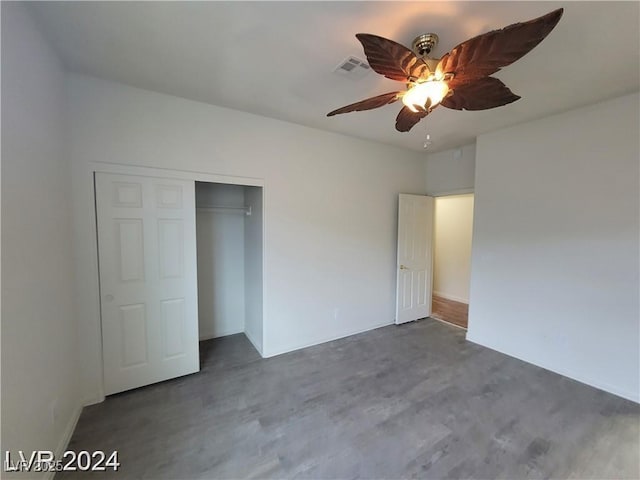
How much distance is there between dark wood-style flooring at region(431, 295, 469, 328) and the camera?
441 cm

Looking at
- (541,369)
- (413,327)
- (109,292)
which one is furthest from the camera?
(413,327)

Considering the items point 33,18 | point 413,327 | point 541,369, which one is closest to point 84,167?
point 33,18

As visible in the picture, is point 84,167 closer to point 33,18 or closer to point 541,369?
point 33,18

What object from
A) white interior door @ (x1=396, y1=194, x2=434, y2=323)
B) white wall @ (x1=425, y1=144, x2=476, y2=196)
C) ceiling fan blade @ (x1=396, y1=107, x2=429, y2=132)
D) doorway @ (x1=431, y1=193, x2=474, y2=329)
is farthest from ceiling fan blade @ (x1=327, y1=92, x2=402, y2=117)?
doorway @ (x1=431, y1=193, x2=474, y2=329)

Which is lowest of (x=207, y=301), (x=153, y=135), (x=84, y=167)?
(x=207, y=301)

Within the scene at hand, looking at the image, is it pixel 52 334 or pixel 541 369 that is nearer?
pixel 52 334

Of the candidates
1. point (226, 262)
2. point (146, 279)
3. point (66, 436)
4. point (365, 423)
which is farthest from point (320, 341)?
point (66, 436)

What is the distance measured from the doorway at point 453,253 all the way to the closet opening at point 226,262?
364cm

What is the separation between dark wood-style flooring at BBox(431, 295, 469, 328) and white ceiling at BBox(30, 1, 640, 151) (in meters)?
3.21

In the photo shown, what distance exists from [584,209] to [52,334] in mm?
4622

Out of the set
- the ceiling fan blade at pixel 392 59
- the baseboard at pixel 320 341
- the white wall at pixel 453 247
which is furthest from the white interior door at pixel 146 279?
the white wall at pixel 453 247

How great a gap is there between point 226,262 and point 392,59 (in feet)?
10.2

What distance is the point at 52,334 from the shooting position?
67.9 inches

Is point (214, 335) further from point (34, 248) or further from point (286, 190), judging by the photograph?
point (34, 248)
